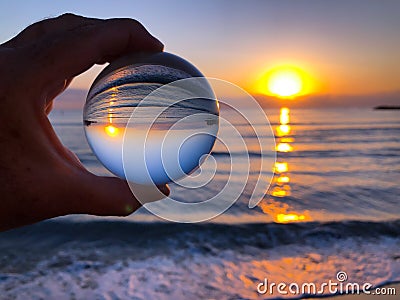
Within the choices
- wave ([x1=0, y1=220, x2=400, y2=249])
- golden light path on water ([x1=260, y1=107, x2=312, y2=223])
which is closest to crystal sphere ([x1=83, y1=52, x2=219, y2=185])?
wave ([x1=0, y1=220, x2=400, y2=249])

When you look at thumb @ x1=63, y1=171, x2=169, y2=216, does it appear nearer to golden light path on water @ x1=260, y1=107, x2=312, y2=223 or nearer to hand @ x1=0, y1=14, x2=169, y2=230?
hand @ x1=0, y1=14, x2=169, y2=230

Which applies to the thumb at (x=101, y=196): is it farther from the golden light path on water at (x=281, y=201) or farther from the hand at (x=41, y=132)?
the golden light path on water at (x=281, y=201)

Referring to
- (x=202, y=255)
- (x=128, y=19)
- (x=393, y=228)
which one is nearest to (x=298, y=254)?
(x=202, y=255)

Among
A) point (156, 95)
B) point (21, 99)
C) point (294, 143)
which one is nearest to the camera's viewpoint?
point (21, 99)

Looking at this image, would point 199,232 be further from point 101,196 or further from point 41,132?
point 41,132

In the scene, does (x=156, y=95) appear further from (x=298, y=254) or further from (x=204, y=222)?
(x=204, y=222)

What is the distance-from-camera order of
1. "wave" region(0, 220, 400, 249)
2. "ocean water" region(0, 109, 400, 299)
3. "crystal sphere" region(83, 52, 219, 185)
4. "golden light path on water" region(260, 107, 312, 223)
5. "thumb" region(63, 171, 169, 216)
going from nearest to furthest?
"thumb" region(63, 171, 169, 216)
"crystal sphere" region(83, 52, 219, 185)
"ocean water" region(0, 109, 400, 299)
"wave" region(0, 220, 400, 249)
"golden light path on water" region(260, 107, 312, 223)

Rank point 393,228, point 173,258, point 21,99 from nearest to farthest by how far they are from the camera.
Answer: point 21,99, point 173,258, point 393,228
